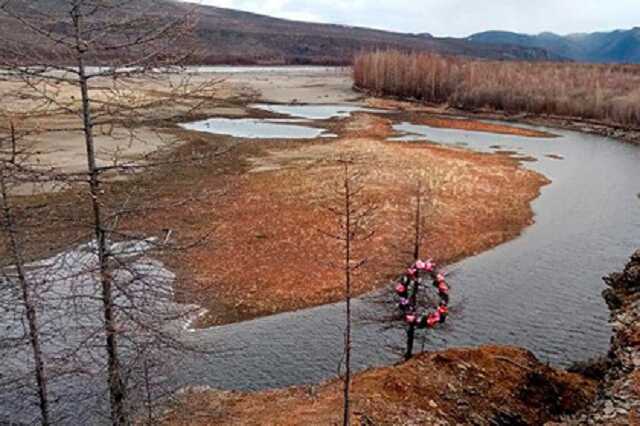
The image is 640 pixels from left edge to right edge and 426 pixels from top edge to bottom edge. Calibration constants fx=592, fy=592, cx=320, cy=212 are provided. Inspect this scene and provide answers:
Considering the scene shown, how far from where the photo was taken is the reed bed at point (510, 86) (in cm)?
8188

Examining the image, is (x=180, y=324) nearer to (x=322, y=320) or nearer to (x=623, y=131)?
(x=322, y=320)

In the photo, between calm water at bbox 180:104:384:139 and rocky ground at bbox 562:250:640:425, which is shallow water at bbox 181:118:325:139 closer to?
calm water at bbox 180:104:384:139

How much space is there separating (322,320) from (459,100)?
81.0 metres

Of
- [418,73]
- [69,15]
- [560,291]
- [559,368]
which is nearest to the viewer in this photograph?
[69,15]

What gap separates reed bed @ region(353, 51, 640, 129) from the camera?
81.9 metres

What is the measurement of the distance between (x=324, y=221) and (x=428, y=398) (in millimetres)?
18860

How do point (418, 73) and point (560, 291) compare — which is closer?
point (560, 291)

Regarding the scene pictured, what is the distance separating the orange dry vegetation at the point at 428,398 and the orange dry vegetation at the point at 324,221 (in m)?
5.41

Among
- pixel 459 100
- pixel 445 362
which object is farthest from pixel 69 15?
pixel 459 100

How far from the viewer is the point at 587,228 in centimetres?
3525

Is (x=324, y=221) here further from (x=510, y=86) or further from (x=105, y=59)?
(x=510, y=86)

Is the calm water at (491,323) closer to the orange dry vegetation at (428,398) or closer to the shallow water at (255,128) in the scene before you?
the orange dry vegetation at (428,398)

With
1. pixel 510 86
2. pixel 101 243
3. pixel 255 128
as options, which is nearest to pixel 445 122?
pixel 510 86

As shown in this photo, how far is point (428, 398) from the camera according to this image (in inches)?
650
